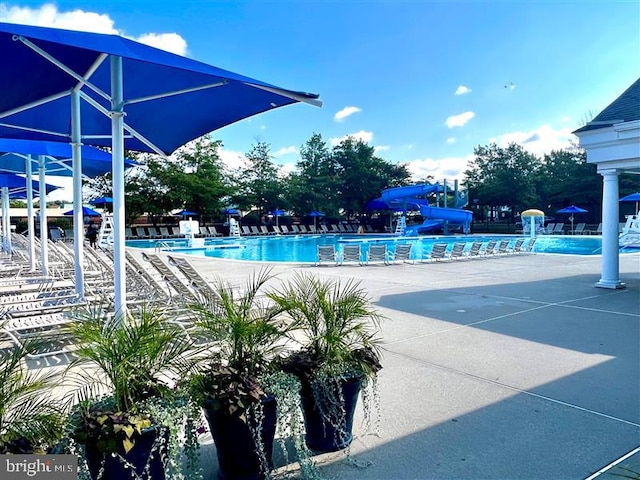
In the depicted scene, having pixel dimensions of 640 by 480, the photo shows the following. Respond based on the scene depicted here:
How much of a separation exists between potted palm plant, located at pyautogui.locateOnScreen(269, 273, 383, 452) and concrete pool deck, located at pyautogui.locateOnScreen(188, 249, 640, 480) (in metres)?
0.19

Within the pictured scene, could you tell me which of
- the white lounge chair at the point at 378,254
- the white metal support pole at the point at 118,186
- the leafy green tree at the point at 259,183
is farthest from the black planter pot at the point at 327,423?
the leafy green tree at the point at 259,183

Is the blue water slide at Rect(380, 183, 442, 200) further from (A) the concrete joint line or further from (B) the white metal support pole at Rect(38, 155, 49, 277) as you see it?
(A) the concrete joint line

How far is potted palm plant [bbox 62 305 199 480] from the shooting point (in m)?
1.93

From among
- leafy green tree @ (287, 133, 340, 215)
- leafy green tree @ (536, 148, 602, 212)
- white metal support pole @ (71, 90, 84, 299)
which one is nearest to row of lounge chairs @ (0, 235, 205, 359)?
white metal support pole @ (71, 90, 84, 299)

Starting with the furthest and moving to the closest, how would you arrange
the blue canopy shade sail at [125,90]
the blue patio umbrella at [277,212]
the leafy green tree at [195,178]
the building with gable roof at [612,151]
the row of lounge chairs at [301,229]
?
1. the blue patio umbrella at [277,212]
2. the row of lounge chairs at [301,229]
3. the leafy green tree at [195,178]
4. the building with gable roof at [612,151]
5. the blue canopy shade sail at [125,90]

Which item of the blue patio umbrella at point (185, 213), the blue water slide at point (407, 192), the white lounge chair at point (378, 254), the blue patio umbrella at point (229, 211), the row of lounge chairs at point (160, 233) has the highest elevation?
the blue water slide at point (407, 192)

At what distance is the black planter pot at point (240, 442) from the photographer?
2.36 metres

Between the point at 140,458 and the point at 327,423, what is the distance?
115 centimetres

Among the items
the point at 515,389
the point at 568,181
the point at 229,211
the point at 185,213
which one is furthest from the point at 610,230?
the point at 229,211

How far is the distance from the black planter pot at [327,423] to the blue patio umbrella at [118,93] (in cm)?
210

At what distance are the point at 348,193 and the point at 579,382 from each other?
39.0 metres

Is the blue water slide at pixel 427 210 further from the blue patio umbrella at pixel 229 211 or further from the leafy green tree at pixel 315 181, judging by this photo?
the blue patio umbrella at pixel 229 211

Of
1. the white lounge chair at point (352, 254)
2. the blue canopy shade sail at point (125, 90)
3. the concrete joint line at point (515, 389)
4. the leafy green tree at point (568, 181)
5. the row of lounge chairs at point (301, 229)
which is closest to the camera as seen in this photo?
the blue canopy shade sail at point (125, 90)

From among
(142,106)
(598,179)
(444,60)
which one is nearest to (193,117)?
(142,106)
